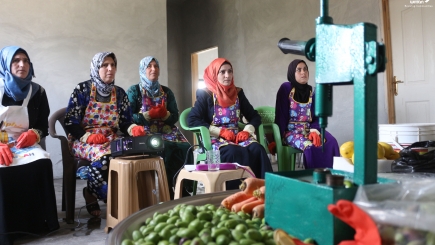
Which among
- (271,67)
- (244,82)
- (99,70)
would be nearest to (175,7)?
(244,82)

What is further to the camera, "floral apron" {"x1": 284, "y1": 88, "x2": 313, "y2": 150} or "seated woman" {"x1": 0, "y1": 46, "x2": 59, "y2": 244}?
"floral apron" {"x1": 284, "y1": 88, "x2": 313, "y2": 150}

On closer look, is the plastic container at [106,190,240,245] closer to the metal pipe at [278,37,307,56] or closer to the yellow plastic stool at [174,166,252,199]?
the metal pipe at [278,37,307,56]

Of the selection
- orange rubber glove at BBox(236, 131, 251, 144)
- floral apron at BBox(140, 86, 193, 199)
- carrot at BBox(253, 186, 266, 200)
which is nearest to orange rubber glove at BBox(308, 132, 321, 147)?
orange rubber glove at BBox(236, 131, 251, 144)

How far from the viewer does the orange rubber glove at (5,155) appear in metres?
2.18

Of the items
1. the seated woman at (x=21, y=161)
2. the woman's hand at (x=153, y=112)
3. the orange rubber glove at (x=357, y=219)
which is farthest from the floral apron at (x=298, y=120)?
the orange rubber glove at (x=357, y=219)

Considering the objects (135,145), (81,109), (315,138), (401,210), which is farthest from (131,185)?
(401,210)

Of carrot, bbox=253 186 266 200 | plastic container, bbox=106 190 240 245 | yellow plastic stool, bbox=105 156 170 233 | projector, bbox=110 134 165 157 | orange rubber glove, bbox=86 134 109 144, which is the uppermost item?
orange rubber glove, bbox=86 134 109 144

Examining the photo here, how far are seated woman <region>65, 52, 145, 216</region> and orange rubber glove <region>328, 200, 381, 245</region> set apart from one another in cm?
219

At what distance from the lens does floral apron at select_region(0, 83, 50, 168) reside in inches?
90.7

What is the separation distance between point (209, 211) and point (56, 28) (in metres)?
4.50

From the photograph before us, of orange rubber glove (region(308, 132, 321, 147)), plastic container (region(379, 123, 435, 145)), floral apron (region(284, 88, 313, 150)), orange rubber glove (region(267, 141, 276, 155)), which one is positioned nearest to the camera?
plastic container (region(379, 123, 435, 145))

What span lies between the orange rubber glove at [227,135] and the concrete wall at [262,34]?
2.01m

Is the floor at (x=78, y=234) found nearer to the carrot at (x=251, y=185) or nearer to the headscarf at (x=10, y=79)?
the headscarf at (x=10, y=79)

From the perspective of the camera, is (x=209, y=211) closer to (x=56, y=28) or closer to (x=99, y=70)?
(x=99, y=70)
